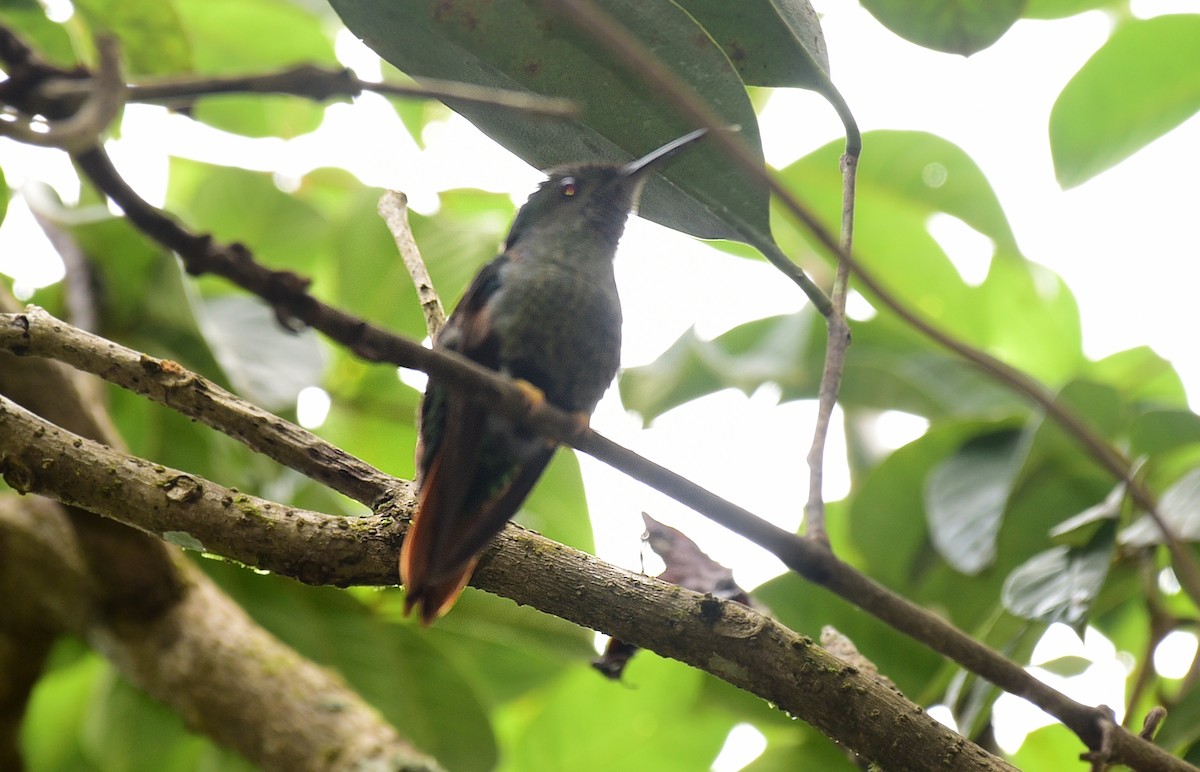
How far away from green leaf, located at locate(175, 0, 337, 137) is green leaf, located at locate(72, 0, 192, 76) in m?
1.07

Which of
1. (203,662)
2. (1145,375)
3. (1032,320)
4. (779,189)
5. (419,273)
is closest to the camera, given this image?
(779,189)

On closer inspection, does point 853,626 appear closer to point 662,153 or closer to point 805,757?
point 805,757

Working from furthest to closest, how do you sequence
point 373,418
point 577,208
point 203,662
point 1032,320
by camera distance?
point 1032,320, point 373,418, point 203,662, point 577,208

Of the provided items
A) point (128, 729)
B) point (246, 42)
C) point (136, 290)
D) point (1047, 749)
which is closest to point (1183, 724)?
point (1047, 749)

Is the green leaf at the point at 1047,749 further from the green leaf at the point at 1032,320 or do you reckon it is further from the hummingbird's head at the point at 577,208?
the hummingbird's head at the point at 577,208

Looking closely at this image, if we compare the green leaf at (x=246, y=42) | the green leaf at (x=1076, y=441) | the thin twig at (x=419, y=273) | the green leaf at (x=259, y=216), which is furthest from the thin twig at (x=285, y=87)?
the green leaf at (x=246, y=42)

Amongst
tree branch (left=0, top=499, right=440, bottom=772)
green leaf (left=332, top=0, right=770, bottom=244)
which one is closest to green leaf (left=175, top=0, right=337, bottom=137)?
tree branch (left=0, top=499, right=440, bottom=772)

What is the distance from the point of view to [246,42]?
3443 millimetres

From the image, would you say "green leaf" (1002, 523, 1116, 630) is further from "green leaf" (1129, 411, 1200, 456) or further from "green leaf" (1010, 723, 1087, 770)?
"green leaf" (1010, 723, 1087, 770)

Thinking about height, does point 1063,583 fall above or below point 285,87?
above

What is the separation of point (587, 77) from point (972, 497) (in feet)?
5.13

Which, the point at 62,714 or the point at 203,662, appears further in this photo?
the point at 62,714

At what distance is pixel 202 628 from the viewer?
8.42 feet

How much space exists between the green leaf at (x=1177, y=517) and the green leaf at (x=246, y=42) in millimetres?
2752
